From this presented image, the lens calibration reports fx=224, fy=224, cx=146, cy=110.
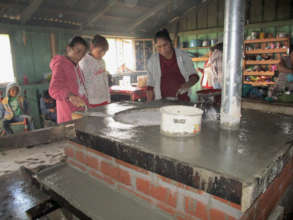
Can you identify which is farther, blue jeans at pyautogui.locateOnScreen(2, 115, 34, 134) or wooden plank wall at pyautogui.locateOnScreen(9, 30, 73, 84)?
wooden plank wall at pyautogui.locateOnScreen(9, 30, 73, 84)

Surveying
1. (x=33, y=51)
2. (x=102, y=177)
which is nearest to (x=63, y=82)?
(x=102, y=177)

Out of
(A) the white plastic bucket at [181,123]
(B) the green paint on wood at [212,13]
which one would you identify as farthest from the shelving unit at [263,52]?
(A) the white plastic bucket at [181,123]

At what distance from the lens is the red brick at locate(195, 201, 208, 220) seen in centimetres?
94

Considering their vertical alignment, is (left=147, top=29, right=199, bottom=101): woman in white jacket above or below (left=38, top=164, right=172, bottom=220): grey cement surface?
above

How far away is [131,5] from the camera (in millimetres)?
5719

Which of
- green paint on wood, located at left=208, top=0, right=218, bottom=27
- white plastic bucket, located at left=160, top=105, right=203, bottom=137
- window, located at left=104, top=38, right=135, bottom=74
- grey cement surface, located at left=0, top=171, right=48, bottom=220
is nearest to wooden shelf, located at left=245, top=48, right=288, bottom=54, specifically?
green paint on wood, located at left=208, top=0, right=218, bottom=27

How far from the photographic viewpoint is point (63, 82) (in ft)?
7.91

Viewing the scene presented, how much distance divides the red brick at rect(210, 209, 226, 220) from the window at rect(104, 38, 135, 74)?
626 cm

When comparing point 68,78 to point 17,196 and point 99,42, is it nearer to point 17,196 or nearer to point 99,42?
point 99,42

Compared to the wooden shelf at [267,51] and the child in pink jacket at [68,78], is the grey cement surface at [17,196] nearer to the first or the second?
the child in pink jacket at [68,78]

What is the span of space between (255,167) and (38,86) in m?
5.36

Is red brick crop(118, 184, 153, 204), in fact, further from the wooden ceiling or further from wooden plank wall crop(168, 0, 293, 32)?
wooden plank wall crop(168, 0, 293, 32)

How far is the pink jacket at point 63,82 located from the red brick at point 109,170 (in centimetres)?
121

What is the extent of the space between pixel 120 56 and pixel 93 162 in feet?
19.9
